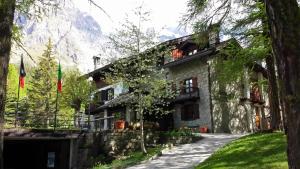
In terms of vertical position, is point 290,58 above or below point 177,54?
below

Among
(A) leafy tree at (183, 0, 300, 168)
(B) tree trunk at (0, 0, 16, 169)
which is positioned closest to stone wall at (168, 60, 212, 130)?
(B) tree trunk at (0, 0, 16, 169)

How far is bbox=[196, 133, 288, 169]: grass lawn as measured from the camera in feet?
36.3

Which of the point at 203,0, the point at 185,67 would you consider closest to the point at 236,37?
the point at 203,0

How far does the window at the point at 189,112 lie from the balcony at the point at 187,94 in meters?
0.99

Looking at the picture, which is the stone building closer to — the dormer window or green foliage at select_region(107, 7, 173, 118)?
the dormer window

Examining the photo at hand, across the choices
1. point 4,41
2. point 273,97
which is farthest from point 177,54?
point 4,41

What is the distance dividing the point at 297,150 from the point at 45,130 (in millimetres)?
22553

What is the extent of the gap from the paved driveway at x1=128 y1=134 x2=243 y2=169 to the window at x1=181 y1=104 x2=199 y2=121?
919 cm

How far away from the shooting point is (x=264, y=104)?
3881cm

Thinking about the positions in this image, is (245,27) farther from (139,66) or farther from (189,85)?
(189,85)

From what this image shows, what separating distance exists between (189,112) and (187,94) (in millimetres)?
1702

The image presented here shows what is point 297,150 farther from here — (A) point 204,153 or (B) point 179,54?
(B) point 179,54

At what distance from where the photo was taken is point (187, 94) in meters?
32.9

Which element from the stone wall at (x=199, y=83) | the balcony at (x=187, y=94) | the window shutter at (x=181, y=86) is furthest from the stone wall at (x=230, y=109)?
the window shutter at (x=181, y=86)
